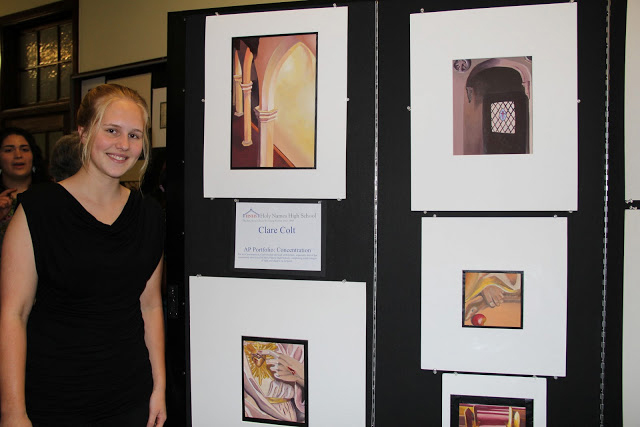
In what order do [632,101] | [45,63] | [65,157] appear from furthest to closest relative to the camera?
[45,63], [65,157], [632,101]

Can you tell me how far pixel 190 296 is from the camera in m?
1.51

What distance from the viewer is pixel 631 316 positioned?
4.23 ft

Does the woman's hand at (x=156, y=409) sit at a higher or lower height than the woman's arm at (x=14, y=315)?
lower

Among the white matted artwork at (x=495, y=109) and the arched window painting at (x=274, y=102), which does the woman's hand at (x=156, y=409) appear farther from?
the white matted artwork at (x=495, y=109)

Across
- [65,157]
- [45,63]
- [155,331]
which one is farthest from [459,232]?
[45,63]

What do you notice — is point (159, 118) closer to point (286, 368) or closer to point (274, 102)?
point (274, 102)

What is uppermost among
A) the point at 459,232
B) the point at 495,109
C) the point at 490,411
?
the point at 495,109

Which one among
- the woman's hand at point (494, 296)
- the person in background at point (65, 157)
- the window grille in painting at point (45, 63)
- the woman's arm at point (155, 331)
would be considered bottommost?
the woman's arm at point (155, 331)

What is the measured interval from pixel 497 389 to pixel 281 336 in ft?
2.12

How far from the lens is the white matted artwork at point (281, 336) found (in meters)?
1.41

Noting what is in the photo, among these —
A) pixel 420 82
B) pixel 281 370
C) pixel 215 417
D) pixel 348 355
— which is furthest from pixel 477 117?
pixel 215 417

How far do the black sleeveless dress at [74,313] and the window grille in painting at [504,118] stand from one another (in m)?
1.06

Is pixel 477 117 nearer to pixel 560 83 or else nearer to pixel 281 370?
pixel 560 83

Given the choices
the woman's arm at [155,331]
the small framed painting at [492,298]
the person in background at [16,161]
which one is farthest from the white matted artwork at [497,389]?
the person in background at [16,161]
